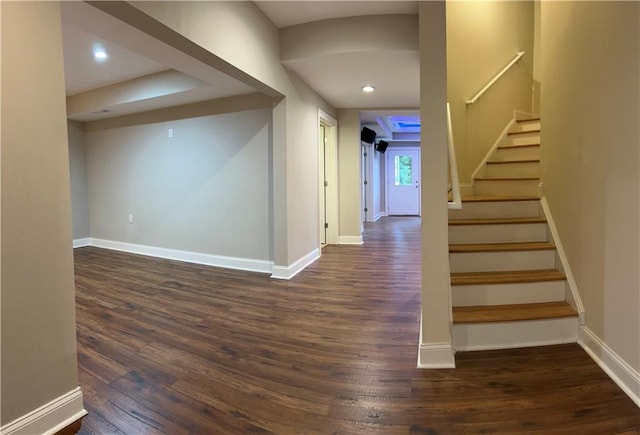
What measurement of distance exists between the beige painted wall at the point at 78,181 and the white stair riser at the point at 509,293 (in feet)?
19.6

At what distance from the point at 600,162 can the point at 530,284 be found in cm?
84

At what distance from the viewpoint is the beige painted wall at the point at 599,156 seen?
63.3 inches

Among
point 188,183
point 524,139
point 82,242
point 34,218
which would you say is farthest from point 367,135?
point 34,218

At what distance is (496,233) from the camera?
8.82 feet

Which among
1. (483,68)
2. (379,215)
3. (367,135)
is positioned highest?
(483,68)

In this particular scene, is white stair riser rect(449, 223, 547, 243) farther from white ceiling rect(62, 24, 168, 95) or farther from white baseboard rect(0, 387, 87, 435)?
white ceiling rect(62, 24, 168, 95)

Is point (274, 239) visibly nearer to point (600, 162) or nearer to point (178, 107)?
point (178, 107)

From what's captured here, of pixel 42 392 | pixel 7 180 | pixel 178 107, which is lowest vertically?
pixel 42 392

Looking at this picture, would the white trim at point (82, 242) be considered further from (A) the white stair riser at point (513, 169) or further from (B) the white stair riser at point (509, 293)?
(A) the white stair riser at point (513, 169)

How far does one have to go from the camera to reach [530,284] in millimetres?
2283

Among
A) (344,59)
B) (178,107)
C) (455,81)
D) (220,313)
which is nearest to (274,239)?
(220,313)

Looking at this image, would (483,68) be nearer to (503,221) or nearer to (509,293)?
(503,221)

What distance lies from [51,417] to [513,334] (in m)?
2.33

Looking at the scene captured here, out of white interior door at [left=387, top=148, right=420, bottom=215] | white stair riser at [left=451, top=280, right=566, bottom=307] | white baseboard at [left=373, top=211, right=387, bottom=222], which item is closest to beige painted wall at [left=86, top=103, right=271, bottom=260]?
white stair riser at [left=451, top=280, right=566, bottom=307]
